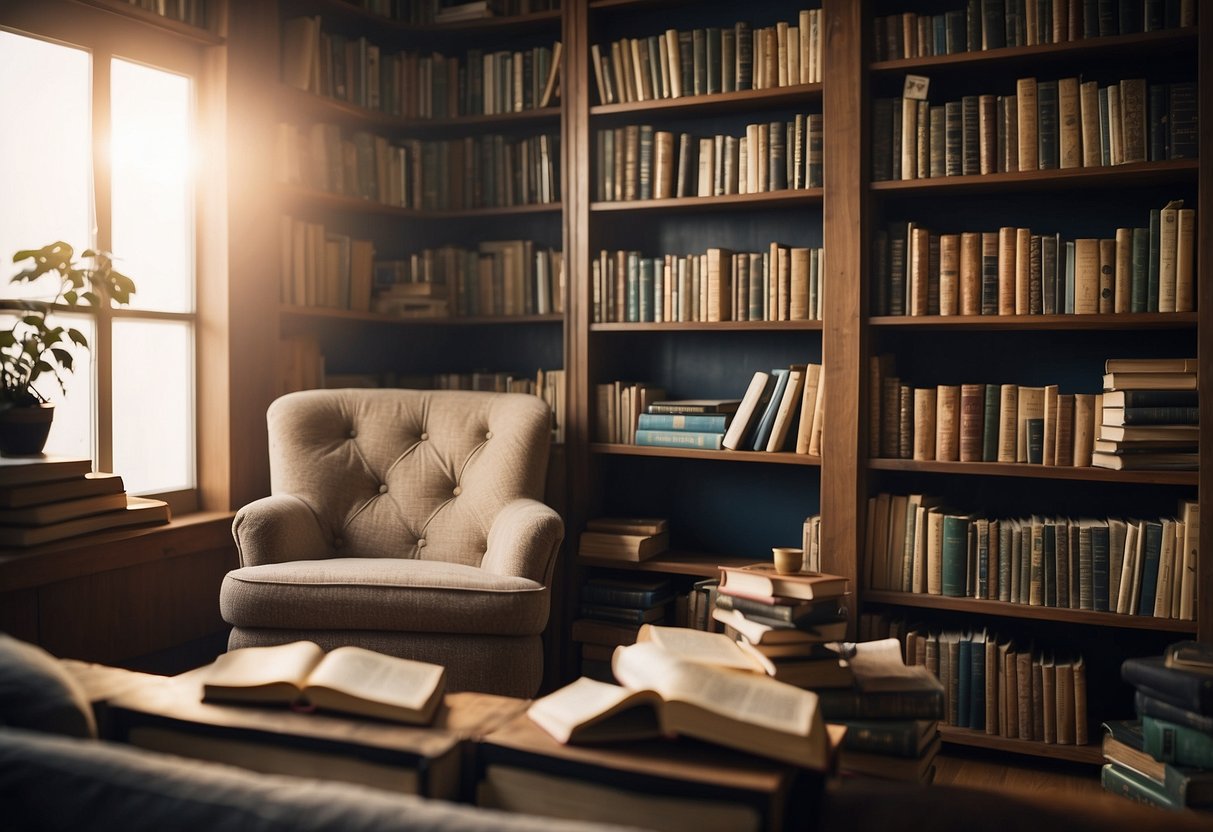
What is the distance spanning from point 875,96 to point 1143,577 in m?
1.57

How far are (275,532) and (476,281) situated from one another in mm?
1308

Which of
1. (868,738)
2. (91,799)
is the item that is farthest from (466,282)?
(91,799)

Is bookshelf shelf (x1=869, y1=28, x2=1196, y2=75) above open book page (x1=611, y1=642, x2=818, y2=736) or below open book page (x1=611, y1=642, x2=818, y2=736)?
above

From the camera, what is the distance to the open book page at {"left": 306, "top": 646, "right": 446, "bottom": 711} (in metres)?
1.33

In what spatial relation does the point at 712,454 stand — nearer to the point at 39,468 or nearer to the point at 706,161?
the point at 706,161

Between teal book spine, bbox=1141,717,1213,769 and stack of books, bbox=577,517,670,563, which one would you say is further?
stack of books, bbox=577,517,670,563

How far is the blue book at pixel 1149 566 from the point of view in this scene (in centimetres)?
273

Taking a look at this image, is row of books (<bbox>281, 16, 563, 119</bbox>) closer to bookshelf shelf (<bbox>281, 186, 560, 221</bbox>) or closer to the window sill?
bookshelf shelf (<bbox>281, 186, 560, 221</bbox>)

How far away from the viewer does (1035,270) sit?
2871mm

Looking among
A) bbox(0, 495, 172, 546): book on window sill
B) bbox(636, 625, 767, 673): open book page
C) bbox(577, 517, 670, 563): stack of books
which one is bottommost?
bbox(577, 517, 670, 563): stack of books

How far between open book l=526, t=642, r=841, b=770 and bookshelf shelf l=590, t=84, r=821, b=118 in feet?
7.24

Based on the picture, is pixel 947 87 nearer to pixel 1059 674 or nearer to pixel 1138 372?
pixel 1138 372

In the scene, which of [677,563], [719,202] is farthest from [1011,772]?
[719,202]

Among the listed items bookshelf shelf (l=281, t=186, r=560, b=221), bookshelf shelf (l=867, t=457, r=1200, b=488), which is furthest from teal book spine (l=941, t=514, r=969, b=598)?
bookshelf shelf (l=281, t=186, r=560, b=221)
